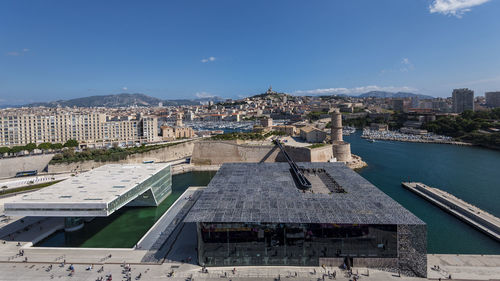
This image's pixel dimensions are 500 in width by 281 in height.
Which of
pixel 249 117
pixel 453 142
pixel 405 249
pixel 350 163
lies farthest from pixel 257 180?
pixel 249 117

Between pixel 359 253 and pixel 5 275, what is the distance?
8.56 metres

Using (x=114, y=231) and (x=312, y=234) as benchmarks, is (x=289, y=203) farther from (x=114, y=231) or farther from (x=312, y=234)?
(x=114, y=231)

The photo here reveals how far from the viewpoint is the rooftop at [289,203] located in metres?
6.63

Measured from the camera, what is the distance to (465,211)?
10773 mm

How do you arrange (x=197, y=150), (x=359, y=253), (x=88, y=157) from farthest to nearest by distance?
(x=197, y=150) < (x=88, y=157) < (x=359, y=253)

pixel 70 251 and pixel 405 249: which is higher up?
pixel 405 249

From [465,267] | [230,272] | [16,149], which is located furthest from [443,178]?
[16,149]

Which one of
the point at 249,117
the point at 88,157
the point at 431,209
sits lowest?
the point at 431,209

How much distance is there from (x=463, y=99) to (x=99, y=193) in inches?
2776

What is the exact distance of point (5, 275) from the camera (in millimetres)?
6805

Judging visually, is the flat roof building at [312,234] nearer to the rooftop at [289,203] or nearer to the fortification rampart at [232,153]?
the rooftop at [289,203]

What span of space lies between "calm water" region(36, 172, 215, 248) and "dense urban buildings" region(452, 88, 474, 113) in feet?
218

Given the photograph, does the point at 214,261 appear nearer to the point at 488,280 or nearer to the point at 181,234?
the point at 181,234

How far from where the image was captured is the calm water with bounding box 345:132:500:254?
30.0ft
